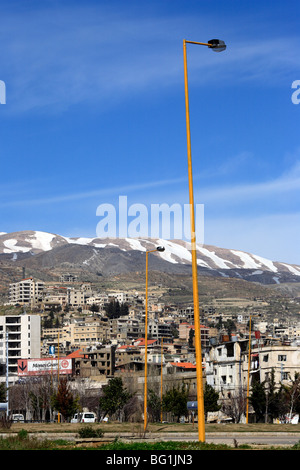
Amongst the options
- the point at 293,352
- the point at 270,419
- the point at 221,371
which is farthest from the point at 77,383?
the point at 270,419

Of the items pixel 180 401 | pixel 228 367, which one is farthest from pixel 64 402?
pixel 228 367

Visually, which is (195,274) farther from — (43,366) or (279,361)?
(43,366)

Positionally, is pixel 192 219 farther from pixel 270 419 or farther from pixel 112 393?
pixel 270 419

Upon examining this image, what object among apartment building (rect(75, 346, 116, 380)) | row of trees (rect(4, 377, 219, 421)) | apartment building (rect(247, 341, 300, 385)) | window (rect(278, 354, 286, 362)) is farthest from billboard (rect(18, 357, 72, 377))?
window (rect(278, 354, 286, 362))

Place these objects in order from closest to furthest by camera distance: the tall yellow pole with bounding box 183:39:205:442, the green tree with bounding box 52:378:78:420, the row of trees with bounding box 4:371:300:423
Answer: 1. the tall yellow pole with bounding box 183:39:205:442
2. the green tree with bounding box 52:378:78:420
3. the row of trees with bounding box 4:371:300:423

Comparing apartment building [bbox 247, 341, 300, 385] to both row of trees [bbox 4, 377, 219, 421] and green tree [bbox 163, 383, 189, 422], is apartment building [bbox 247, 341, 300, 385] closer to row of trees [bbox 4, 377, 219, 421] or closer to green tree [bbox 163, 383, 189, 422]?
row of trees [bbox 4, 377, 219, 421]

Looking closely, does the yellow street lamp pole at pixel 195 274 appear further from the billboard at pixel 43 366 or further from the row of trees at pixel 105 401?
the billboard at pixel 43 366

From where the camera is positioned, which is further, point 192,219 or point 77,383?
point 77,383

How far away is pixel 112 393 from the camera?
65.1 m

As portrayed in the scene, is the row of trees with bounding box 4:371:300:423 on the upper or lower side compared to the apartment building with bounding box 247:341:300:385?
lower

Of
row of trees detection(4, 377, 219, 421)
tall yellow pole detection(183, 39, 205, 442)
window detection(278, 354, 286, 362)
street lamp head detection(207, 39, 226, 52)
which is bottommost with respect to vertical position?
row of trees detection(4, 377, 219, 421)
